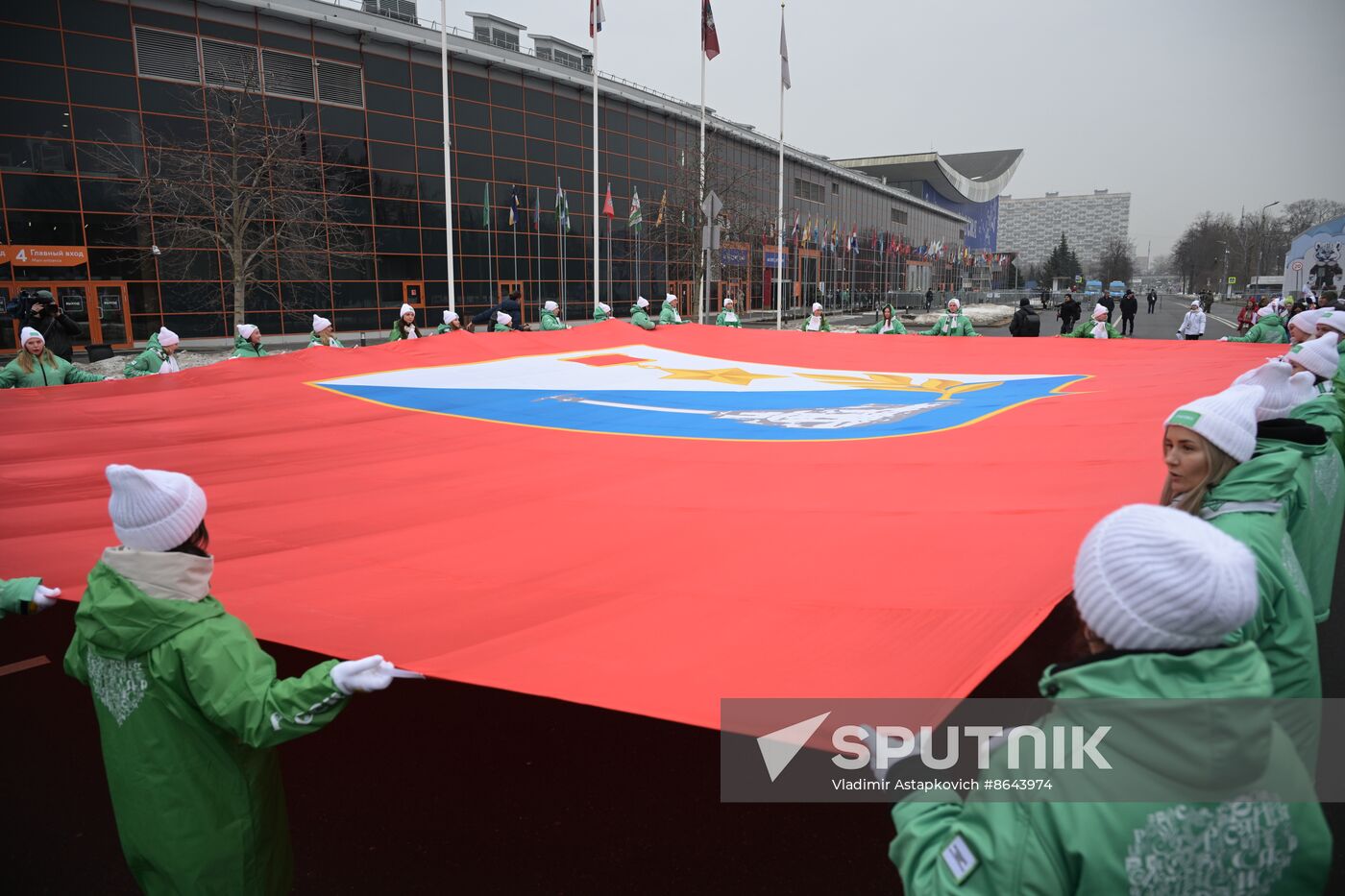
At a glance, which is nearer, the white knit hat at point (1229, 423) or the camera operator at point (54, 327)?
the white knit hat at point (1229, 423)

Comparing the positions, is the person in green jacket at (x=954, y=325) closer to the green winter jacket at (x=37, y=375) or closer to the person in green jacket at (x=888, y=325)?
the person in green jacket at (x=888, y=325)

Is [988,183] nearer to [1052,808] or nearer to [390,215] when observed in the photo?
[390,215]

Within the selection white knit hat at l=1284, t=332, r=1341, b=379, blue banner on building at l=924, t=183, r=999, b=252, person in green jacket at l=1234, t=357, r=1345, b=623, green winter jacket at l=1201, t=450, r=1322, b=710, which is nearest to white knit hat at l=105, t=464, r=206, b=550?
green winter jacket at l=1201, t=450, r=1322, b=710

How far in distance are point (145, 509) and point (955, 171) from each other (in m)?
132

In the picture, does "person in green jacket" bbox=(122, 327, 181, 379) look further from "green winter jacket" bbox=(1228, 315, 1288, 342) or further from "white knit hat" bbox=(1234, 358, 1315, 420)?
"green winter jacket" bbox=(1228, 315, 1288, 342)

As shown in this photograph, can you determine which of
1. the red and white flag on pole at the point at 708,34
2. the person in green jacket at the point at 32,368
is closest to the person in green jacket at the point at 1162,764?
the person in green jacket at the point at 32,368

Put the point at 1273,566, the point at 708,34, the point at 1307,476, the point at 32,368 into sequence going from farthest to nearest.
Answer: the point at 708,34, the point at 32,368, the point at 1307,476, the point at 1273,566

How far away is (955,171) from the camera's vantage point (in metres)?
120

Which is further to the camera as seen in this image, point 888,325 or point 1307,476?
point 888,325

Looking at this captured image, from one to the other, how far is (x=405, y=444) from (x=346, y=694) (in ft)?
12.3

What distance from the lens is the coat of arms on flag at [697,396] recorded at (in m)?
6.05

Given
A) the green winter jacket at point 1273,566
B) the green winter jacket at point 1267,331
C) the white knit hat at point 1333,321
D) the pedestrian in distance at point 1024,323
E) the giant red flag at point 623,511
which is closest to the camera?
the green winter jacket at point 1273,566

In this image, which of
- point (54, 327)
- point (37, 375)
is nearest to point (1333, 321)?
point (37, 375)

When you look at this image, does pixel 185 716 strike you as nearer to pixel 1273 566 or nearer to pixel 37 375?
pixel 1273 566
